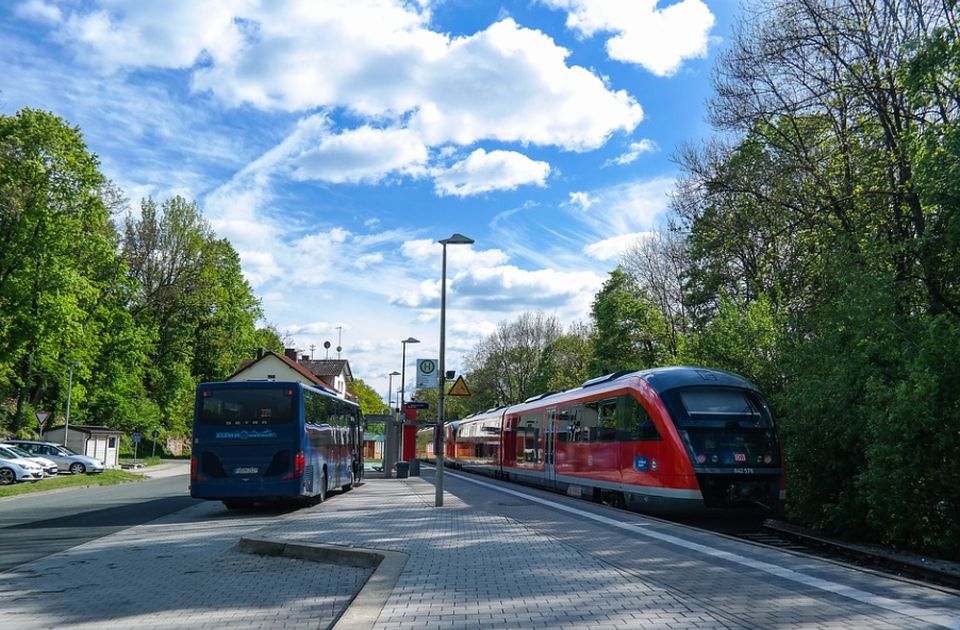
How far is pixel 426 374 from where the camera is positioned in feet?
67.3

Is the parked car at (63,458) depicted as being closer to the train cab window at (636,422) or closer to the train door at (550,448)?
the train door at (550,448)

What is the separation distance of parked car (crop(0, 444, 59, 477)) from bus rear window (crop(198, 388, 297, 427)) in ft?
59.2

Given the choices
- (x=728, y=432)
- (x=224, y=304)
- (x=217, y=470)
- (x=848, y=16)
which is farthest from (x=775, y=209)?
(x=224, y=304)

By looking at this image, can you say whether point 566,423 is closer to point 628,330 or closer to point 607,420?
point 607,420

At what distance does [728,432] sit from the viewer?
53.2ft

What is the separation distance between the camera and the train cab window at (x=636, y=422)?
55.3 feet

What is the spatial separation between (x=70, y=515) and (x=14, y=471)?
1446cm

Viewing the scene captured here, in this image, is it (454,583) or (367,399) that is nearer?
(454,583)

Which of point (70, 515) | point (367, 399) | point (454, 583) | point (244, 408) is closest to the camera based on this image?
point (454, 583)

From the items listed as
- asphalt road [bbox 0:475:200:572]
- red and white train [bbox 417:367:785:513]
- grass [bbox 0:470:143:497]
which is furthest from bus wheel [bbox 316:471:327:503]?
A: grass [bbox 0:470:143:497]

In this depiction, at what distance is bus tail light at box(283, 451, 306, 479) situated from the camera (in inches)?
682

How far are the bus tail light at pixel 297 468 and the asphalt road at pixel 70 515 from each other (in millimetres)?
2910

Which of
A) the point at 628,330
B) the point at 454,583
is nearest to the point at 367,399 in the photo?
the point at 628,330

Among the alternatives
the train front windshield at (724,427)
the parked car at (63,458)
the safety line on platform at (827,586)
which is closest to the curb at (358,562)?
the safety line on platform at (827,586)
